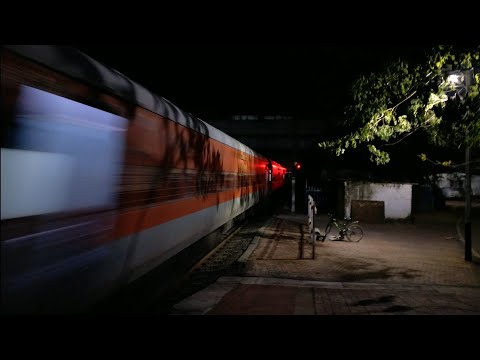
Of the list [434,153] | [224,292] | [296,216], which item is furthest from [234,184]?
[434,153]

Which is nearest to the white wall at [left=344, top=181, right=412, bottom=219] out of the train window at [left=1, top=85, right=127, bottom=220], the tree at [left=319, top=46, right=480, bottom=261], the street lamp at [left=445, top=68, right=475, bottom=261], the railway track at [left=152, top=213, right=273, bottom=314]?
the railway track at [left=152, top=213, right=273, bottom=314]

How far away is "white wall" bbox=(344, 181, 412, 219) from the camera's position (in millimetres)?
17391

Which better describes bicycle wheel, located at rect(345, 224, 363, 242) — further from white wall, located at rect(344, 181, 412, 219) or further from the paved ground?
white wall, located at rect(344, 181, 412, 219)

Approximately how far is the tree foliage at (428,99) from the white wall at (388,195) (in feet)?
30.7

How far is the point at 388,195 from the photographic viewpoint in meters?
17.6

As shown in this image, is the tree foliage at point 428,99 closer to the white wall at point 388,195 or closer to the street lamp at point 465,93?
the street lamp at point 465,93

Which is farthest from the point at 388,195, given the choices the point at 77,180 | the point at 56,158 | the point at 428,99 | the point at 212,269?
the point at 56,158

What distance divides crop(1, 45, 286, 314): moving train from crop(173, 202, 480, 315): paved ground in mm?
1424

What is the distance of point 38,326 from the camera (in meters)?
3.62

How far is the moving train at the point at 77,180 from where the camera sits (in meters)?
3.18

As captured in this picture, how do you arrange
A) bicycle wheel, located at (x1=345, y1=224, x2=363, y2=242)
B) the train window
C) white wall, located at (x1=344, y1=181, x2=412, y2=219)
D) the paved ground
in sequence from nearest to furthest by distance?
the train window < the paved ground < bicycle wheel, located at (x1=345, y1=224, x2=363, y2=242) < white wall, located at (x1=344, y1=181, x2=412, y2=219)

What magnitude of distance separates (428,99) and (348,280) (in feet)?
12.1

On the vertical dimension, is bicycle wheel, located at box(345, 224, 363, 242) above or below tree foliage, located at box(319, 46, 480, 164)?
below

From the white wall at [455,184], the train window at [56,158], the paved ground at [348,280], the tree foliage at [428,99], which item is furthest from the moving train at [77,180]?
the white wall at [455,184]
